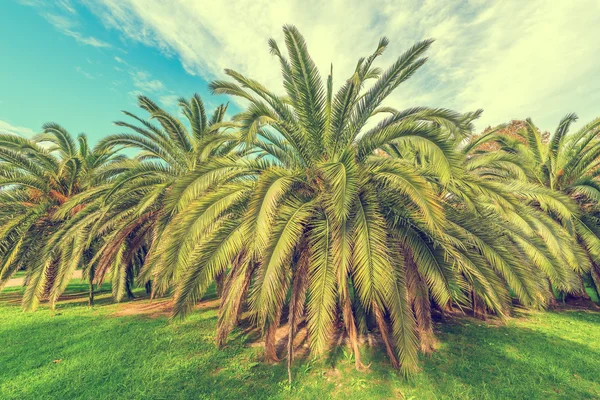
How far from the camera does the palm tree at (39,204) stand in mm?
8633

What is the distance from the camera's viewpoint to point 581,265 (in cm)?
754

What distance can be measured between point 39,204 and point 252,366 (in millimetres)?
9928

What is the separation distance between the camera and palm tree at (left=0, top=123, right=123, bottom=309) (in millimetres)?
8633

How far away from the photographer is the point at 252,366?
5660 mm

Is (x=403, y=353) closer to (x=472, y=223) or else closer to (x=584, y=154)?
(x=472, y=223)

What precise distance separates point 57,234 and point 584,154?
55.4 ft

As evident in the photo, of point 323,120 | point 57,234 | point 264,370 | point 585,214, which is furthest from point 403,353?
point 57,234

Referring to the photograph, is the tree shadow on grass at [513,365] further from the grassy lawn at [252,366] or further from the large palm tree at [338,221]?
the large palm tree at [338,221]

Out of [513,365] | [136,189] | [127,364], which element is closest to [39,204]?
[136,189]

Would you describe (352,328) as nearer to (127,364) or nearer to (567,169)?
(127,364)

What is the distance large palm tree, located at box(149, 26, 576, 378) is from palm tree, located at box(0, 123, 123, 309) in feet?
19.7

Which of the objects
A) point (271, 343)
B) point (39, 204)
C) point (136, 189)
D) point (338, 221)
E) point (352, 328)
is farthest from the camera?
point (39, 204)

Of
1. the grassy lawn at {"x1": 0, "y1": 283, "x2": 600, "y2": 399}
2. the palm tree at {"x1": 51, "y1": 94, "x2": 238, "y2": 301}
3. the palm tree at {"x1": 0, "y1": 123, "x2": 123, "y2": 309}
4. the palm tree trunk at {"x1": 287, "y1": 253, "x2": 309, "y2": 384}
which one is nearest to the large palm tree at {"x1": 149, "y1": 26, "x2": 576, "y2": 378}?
the palm tree trunk at {"x1": 287, "y1": 253, "x2": 309, "y2": 384}

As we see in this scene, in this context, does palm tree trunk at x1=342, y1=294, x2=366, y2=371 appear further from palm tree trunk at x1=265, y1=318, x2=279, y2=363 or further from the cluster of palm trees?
palm tree trunk at x1=265, y1=318, x2=279, y2=363
